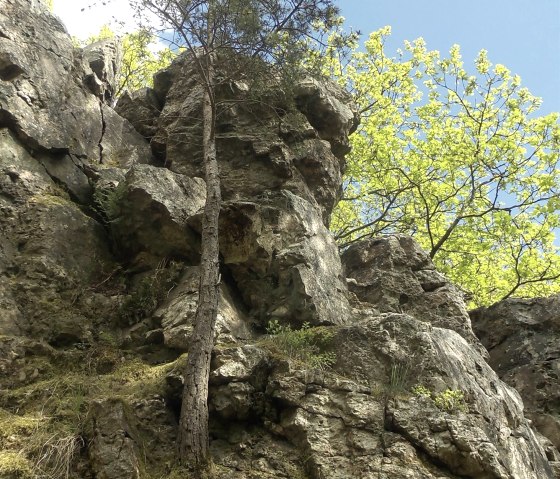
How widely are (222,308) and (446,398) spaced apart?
4102 mm

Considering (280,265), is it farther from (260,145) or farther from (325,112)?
(325,112)

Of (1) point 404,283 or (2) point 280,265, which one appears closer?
(2) point 280,265

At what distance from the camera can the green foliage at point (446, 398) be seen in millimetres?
8375

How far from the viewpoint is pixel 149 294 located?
421 inches

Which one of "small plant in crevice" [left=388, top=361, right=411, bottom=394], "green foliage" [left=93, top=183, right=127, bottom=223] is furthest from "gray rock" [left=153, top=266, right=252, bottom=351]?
"small plant in crevice" [left=388, top=361, right=411, bottom=394]

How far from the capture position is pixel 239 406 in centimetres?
805

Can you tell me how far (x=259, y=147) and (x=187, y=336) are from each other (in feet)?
18.7

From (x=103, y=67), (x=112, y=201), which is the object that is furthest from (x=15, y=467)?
(x=103, y=67)

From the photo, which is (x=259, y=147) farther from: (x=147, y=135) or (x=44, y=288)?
(x=44, y=288)

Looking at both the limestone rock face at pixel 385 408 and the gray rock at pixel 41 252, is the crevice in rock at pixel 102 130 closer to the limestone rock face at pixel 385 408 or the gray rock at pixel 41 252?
the gray rock at pixel 41 252

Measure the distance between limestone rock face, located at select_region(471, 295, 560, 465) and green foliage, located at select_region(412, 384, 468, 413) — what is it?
19.4ft

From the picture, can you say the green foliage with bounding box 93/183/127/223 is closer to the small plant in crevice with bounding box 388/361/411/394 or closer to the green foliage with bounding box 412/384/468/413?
the small plant in crevice with bounding box 388/361/411/394

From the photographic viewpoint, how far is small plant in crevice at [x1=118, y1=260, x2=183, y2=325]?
34.5ft

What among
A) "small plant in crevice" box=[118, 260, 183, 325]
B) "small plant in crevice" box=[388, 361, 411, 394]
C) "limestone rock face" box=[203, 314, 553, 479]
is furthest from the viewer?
"small plant in crevice" box=[118, 260, 183, 325]
